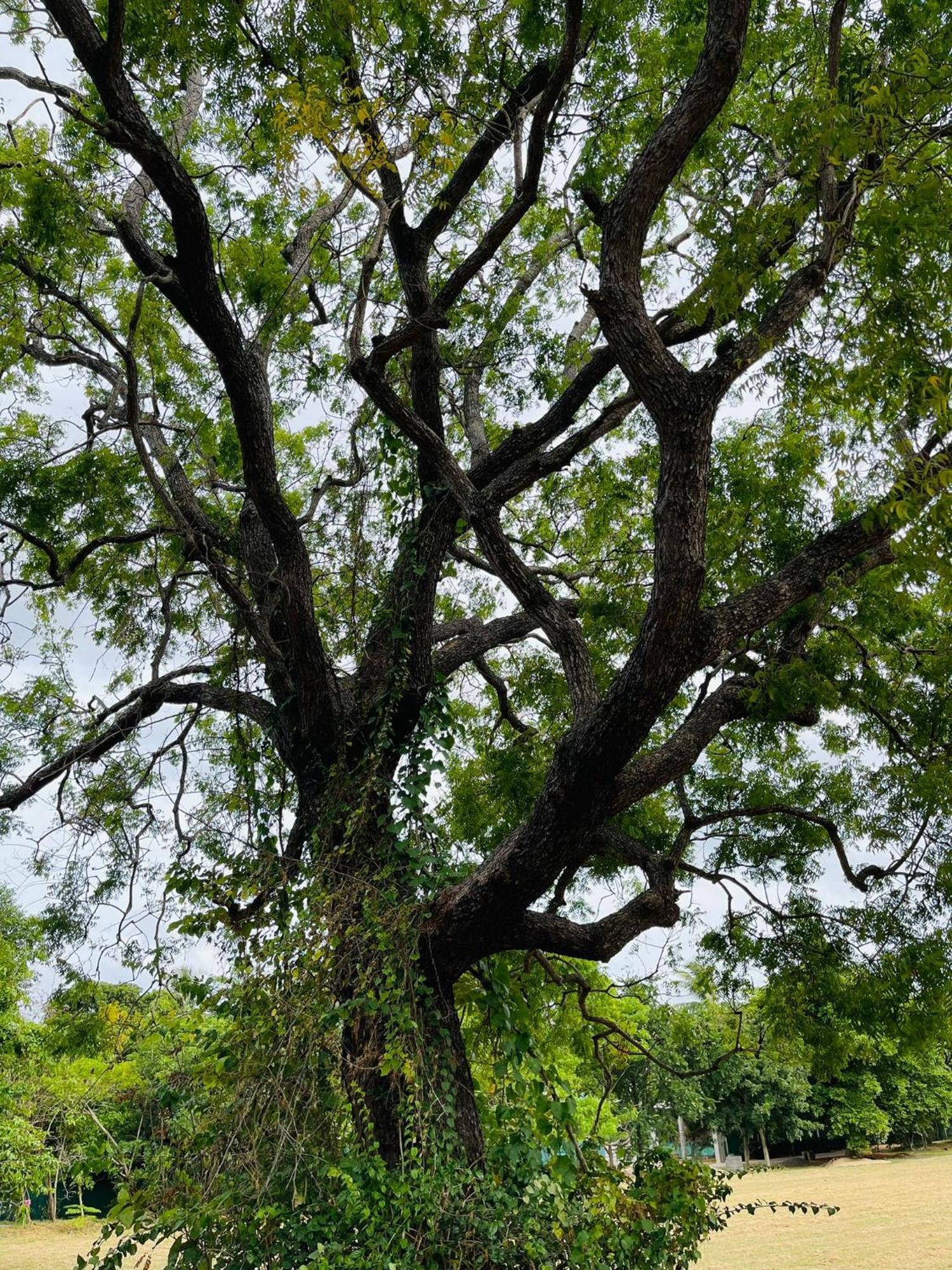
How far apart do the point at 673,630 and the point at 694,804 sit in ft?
10.2

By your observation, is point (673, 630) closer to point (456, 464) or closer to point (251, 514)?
point (456, 464)

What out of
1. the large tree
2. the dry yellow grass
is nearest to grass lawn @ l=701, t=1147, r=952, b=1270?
the dry yellow grass

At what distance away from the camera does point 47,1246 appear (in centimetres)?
1412

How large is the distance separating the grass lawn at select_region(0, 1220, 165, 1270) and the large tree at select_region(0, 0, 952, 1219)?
5.35 meters

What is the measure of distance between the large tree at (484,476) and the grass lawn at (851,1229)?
16.1ft

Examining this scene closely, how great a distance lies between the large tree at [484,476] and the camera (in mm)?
3553

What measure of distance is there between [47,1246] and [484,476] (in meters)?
14.7

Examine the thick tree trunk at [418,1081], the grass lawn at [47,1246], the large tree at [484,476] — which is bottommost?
the grass lawn at [47,1246]

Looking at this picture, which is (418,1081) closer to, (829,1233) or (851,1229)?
(829,1233)

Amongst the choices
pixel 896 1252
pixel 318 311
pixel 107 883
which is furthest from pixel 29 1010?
pixel 318 311

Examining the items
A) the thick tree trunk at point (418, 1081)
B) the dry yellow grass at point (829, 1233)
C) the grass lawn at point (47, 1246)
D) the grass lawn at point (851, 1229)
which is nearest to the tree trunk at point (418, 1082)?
the thick tree trunk at point (418, 1081)

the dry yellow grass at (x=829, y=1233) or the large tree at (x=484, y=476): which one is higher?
the large tree at (x=484, y=476)

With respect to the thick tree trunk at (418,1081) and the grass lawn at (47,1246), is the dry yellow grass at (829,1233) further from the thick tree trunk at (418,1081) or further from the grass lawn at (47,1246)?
the thick tree trunk at (418,1081)

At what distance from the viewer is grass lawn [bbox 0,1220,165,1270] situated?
10.7 meters
